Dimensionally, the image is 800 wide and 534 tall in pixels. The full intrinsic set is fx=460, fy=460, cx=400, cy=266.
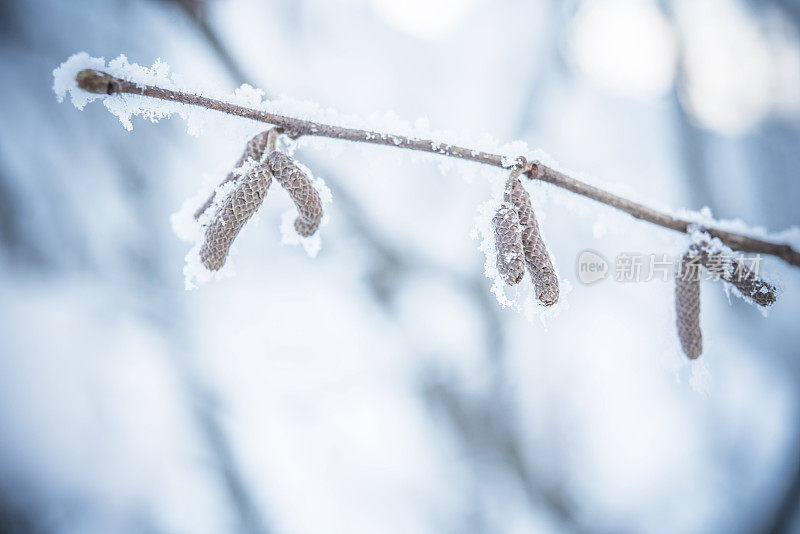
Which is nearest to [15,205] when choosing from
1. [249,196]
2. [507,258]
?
[249,196]

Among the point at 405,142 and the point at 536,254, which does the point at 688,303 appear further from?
the point at 405,142

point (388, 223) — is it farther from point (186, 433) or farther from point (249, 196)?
point (249, 196)

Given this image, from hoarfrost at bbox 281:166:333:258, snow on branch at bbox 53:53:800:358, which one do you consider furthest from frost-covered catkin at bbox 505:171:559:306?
hoarfrost at bbox 281:166:333:258

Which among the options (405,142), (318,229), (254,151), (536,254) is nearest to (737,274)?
(536,254)

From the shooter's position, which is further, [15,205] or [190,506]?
[190,506]

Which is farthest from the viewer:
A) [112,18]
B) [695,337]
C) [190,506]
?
[190,506]

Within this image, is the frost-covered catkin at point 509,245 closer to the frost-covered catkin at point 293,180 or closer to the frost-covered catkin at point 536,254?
the frost-covered catkin at point 536,254

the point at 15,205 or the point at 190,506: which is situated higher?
the point at 15,205

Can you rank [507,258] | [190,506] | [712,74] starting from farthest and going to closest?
[190,506] < [712,74] < [507,258]
